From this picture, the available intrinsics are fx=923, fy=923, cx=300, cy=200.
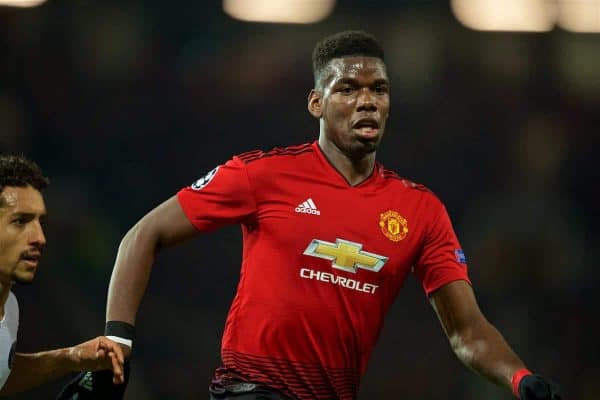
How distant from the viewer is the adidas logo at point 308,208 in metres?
3.20

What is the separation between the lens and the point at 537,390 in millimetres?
2807

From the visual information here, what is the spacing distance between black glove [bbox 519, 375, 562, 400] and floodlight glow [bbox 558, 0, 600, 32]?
13.2ft

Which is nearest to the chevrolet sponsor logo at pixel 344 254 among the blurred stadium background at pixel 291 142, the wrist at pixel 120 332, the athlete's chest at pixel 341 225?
the athlete's chest at pixel 341 225

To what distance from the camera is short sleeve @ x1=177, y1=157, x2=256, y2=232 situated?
3.16 m

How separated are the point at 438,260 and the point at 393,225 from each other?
0.23 metres

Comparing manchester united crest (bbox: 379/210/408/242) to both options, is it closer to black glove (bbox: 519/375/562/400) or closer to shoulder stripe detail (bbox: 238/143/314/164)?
shoulder stripe detail (bbox: 238/143/314/164)

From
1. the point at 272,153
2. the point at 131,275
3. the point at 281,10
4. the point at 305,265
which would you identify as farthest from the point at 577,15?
the point at 131,275

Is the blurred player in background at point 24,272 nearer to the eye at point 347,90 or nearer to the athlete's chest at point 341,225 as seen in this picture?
the athlete's chest at point 341,225

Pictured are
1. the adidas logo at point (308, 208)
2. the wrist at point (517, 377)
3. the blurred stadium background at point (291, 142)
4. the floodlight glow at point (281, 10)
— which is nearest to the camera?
the wrist at point (517, 377)

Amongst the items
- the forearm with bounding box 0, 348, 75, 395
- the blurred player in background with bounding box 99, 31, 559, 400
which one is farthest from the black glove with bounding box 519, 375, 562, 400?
the forearm with bounding box 0, 348, 75, 395

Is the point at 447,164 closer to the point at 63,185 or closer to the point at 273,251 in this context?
the point at 63,185

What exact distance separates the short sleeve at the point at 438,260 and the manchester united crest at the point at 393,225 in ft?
0.38

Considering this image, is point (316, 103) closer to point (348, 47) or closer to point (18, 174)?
point (348, 47)

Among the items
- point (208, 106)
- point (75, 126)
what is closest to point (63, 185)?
point (75, 126)
